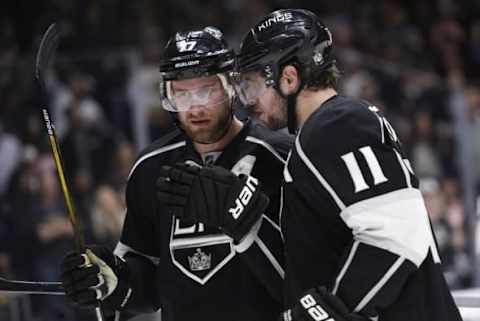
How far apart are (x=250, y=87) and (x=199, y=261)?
47 centimetres

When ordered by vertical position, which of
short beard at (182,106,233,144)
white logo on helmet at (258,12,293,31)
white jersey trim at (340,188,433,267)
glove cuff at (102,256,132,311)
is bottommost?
glove cuff at (102,256,132,311)

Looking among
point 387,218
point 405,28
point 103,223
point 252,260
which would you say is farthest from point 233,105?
point 405,28

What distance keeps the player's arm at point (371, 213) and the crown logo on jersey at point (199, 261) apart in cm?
45

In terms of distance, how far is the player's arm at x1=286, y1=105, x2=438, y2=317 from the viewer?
7.50 feet

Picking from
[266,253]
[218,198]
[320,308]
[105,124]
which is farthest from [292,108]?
[105,124]

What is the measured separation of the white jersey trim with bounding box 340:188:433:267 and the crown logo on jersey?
0.50 m

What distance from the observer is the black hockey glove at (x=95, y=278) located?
2.72m

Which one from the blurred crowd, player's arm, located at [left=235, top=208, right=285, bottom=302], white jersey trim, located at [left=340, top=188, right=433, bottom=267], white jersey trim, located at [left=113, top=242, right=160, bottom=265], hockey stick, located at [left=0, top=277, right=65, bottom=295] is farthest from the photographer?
the blurred crowd

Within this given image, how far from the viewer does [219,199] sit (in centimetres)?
248

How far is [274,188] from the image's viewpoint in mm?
2713

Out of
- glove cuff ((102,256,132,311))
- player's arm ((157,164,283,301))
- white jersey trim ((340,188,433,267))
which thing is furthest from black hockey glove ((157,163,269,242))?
glove cuff ((102,256,132,311))

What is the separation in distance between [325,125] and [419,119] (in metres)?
4.24

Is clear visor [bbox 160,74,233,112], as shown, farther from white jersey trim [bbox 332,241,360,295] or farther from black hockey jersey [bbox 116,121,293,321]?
white jersey trim [bbox 332,241,360,295]

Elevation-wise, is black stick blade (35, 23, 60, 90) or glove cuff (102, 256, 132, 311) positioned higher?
black stick blade (35, 23, 60, 90)
